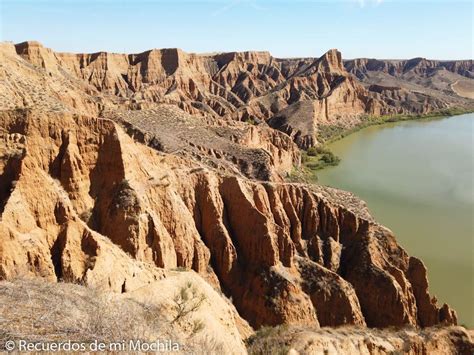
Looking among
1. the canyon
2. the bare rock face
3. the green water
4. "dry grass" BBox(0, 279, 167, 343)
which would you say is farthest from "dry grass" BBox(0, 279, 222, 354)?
the bare rock face

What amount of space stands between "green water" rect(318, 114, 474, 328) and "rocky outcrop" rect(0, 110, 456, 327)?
6.42 metres

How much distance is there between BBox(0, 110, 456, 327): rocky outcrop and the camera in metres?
14.0

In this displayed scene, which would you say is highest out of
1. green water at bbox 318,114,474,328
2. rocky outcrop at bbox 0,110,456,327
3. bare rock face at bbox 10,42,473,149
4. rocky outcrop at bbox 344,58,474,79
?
rocky outcrop at bbox 344,58,474,79

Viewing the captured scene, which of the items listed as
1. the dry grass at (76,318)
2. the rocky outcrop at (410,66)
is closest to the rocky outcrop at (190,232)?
the dry grass at (76,318)

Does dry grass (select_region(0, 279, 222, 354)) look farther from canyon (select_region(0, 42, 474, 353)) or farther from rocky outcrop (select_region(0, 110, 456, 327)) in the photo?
rocky outcrop (select_region(0, 110, 456, 327))

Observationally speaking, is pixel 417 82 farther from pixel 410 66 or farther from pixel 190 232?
pixel 190 232

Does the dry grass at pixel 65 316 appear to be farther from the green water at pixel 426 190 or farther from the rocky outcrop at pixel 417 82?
the rocky outcrop at pixel 417 82

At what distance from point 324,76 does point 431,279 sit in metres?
78.5

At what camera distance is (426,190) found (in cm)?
4131

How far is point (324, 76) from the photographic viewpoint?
9762 cm

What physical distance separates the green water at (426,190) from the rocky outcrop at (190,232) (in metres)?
6.42

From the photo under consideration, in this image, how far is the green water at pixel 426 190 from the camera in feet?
87.5

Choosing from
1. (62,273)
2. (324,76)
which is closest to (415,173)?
(62,273)

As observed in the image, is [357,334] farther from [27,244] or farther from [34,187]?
[34,187]
